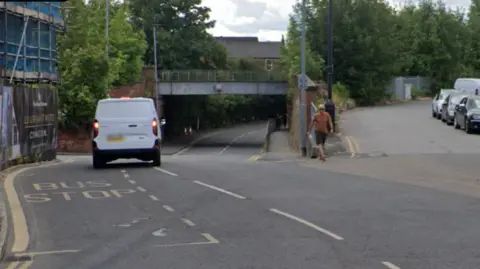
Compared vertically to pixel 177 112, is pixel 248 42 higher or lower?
higher

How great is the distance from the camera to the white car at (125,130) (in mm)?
21875

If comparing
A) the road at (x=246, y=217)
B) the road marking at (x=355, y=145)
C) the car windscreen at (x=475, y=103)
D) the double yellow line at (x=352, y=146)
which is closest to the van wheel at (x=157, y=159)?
the road at (x=246, y=217)

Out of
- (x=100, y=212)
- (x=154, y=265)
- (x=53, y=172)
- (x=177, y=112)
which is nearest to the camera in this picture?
(x=154, y=265)

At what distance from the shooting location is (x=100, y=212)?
13039 millimetres

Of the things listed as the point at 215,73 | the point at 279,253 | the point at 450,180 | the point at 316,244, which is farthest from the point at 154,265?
the point at 215,73

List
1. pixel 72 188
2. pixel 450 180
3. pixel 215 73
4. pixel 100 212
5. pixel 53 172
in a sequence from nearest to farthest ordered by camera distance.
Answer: pixel 100 212 → pixel 72 188 → pixel 450 180 → pixel 53 172 → pixel 215 73

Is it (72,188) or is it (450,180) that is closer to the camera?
(72,188)

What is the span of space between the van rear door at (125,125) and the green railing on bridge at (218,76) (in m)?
46.3

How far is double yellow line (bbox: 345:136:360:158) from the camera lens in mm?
28684

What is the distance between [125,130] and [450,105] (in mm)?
24062

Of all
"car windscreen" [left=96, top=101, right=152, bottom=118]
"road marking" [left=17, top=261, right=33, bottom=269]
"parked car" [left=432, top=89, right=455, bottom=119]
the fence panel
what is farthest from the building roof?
"road marking" [left=17, top=261, right=33, bottom=269]

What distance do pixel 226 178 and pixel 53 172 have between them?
502cm

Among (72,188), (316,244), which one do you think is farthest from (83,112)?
(316,244)

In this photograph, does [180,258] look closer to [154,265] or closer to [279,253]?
[154,265]
